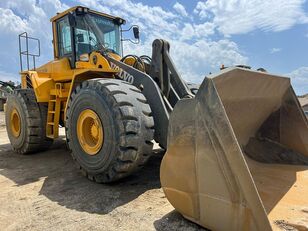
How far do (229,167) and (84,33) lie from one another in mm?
4232

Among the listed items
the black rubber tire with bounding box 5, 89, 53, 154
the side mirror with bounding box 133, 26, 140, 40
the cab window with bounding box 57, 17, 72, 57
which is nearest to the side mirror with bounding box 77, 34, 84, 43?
the cab window with bounding box 57, 17, 72, 57

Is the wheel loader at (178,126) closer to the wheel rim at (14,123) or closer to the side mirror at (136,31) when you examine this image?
the side mirror at (136,31)

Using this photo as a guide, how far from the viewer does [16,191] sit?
4191mm

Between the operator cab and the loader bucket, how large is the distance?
2.97 metres

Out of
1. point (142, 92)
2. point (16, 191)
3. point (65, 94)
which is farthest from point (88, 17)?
point (16, 191)

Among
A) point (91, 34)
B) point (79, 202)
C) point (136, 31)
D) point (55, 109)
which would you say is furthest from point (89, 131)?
point (136, 31)

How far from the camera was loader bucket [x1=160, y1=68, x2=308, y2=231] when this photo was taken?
2350 millimetres

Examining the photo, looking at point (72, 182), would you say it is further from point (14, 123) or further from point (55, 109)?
point (14, 123)

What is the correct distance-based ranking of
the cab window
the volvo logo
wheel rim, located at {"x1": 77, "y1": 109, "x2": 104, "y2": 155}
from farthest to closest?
the cab window
the volvo logo
wheel rim, located at {"x1": 77, "y1": 109, "x2": 104, "y2": 155}

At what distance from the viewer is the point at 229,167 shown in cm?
238

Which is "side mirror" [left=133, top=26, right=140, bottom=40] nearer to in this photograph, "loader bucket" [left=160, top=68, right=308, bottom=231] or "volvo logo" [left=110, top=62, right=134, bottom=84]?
"volvo logo" [left=110, top=62, right=134, bottom=84]

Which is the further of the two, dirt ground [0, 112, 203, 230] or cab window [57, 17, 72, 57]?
cab window [57, 17, 72, 57]

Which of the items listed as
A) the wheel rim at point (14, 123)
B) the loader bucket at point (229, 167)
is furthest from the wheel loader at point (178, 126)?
the wheel rim at point (14, 123)

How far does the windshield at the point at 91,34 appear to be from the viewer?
566 centimetres
